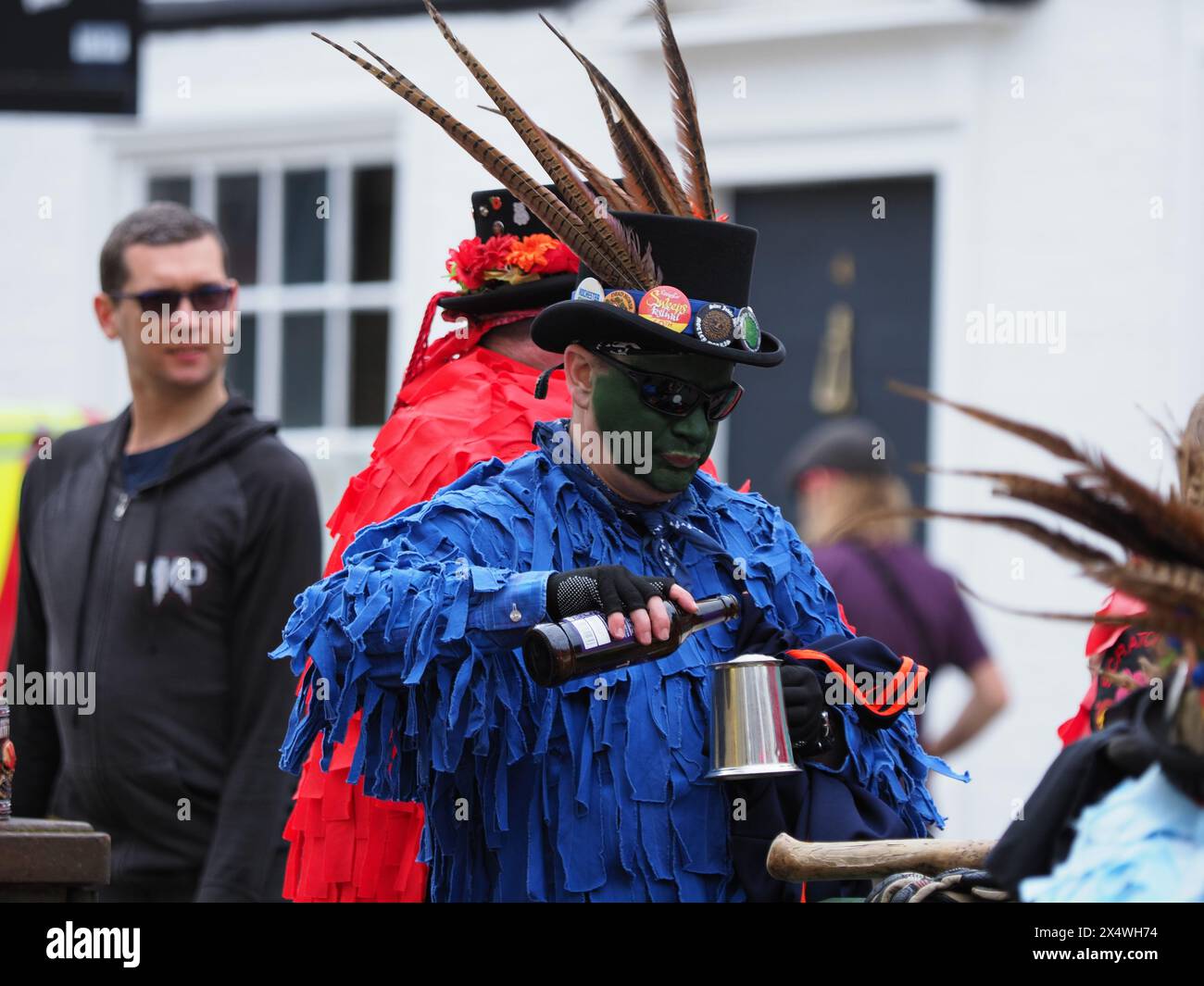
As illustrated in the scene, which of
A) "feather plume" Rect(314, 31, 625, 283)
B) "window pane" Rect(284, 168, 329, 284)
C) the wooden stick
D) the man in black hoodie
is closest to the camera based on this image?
the wooden stick

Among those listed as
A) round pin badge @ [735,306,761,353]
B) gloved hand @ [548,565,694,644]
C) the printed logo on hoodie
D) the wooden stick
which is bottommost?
the wooden stick

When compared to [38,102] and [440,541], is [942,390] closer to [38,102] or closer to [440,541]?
[38,102]

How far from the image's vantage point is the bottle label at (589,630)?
269 centimetres

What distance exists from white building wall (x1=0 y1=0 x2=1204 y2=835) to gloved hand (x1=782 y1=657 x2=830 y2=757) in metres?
3.57

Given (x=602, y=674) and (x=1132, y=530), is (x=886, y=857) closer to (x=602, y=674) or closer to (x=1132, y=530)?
(x=602, y=674)

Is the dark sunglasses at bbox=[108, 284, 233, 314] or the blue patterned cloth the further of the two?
the dark sunglasses at bbox=[108, 284, 233, 314]

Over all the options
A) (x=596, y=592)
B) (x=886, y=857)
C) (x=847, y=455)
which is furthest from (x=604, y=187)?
(x=847, y=455)

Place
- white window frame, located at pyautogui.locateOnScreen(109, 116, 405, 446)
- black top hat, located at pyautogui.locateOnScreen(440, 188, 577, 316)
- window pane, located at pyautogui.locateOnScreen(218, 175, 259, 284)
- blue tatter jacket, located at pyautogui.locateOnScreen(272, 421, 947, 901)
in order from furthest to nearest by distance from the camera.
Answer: window pane, located at pyautogui.locateOnScreen(218, 175, 259, 284), white window frame, located at pyautogui.locateOnScreen(109, 116, 405, 446), black top hat, located at pyautogui.locateOnScreen(440, 188, 577, 316), blue tatter jacket, located at pyautogui.locateOnScreen(272, 421, 947, 901)

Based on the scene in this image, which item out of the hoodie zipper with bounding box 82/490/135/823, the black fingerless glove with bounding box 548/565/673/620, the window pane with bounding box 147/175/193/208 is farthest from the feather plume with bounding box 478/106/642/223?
the window pane with bounding box 147/175/193/208

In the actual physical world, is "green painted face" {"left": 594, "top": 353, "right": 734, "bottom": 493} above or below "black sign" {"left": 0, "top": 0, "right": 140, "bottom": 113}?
below

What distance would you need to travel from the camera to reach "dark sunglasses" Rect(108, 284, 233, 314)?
449cm

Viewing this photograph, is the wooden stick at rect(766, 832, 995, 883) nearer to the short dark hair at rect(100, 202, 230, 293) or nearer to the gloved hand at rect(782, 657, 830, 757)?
the gloved hand at rect(782, 657, 830, 757)

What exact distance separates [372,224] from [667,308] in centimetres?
540
